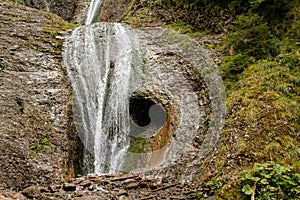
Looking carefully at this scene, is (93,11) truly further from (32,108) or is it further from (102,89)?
(32,108)

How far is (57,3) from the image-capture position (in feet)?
79.2

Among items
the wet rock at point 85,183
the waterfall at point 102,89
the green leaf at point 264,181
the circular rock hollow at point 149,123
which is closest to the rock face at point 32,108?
the waterfall at point 102,89

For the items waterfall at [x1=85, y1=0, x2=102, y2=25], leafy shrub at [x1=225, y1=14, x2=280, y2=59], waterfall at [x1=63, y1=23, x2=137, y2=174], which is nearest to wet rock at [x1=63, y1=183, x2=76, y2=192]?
waterfall at [x1=63, y1=23, x2=137, y2=174]

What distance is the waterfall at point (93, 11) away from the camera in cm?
2206

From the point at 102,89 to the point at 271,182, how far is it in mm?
7258

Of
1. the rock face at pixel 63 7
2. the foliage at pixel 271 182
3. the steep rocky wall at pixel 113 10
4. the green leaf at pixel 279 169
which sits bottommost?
the foliage at pixel 271 182

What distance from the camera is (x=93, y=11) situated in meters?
22.5

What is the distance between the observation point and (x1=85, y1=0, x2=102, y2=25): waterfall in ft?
72.4

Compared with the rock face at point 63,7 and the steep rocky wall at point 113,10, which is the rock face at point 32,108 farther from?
the rock face at point 63,7

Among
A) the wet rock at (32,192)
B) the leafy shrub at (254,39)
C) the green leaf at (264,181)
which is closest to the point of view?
the green leaf at (264,181)

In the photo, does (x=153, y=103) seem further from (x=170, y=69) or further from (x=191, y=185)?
(x=191, y=185)

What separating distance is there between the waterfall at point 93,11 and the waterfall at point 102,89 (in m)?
8.27

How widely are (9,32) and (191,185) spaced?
8904 mm

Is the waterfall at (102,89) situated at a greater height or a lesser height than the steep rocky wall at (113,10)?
lesser
